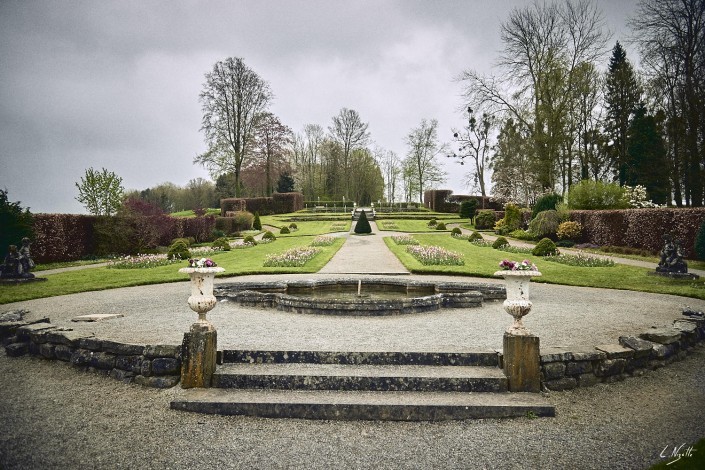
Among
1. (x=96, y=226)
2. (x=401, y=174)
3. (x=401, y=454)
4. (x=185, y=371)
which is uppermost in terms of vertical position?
(x=401, y=174)

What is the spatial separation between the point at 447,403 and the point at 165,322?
18.5 ft

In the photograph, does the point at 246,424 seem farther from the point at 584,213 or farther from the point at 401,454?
the point at 584,213

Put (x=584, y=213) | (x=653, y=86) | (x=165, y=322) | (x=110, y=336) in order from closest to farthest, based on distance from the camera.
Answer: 1. (x=110, y=336)
2. (x=165, y=322)
3. (x=584, y=213)
4. (x=653, y=86)

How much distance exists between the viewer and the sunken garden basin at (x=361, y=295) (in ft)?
27.6

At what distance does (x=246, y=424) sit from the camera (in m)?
4.24

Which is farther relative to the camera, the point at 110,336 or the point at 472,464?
the point at 110,336

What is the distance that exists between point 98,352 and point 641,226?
2202 centimetres

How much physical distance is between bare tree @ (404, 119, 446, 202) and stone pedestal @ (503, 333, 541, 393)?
5397 centimetres

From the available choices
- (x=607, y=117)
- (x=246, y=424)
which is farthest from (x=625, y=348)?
(x=607, y=117)

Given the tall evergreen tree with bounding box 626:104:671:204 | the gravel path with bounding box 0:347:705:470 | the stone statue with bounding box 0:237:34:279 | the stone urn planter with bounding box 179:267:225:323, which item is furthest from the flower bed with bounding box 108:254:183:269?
the tall evergreen tree with bounding box 626:104:671:204

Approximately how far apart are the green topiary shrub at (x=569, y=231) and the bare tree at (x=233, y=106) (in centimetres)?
3065

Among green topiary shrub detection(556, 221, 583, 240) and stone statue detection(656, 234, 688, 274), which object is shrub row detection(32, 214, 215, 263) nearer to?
stone statue detection(656, 234, 688, 274)

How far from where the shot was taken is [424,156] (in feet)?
191

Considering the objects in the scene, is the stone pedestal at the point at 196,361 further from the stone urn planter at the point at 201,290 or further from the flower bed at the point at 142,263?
the flower bed at the point at 142,263
